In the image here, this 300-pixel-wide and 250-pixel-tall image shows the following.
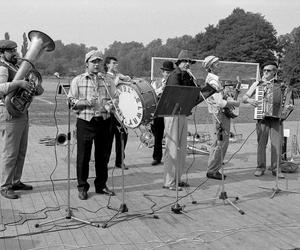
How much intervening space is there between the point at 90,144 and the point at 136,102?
0.93 meters

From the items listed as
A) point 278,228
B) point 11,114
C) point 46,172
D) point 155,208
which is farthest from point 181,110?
point 46,172

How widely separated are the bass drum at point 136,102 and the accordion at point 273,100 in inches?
90.4

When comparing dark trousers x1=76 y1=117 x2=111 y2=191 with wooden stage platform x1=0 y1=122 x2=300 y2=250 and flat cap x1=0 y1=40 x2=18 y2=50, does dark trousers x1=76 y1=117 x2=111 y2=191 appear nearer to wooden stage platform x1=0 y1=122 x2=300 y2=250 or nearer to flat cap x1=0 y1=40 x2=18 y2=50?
wooden stage platform x1=0 y1=122 x2=300 y2=250

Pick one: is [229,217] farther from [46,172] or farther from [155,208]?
[46,172]

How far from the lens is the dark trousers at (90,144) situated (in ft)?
21.4

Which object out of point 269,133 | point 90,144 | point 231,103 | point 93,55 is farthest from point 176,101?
point 269,133

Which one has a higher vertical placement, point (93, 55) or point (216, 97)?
point (93, 55)

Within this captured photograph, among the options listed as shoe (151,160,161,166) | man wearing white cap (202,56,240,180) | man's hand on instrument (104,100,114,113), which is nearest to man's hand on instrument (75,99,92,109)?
man's hand on instrument (104,100,114,113)

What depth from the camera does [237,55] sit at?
3216 inches

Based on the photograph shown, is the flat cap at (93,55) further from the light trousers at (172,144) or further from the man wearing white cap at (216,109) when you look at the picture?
the man wearing white cap at (216,109)

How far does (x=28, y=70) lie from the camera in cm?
634

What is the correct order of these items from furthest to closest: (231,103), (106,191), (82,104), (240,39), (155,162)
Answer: (240,39) < (155,162) < (231,103) < (106,191) < (82,104)

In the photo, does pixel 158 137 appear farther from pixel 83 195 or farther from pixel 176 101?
pixel 176 101

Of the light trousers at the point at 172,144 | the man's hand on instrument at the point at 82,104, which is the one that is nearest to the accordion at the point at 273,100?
the light trousers at the point at 172,144
